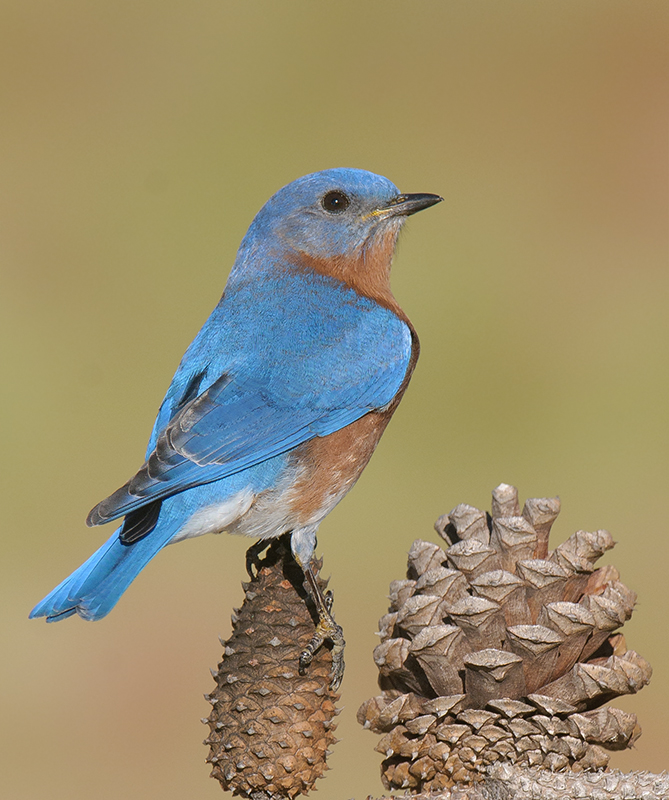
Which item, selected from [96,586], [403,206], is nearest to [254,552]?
[96,586]

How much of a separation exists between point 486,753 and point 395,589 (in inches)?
14.8

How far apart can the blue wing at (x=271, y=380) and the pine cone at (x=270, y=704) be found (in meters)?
0.59

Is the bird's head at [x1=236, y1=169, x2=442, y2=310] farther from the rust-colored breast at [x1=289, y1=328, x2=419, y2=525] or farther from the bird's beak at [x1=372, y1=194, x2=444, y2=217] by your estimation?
the rust-colored breast at [x1=289, y1=328, x2=419, y2=525]

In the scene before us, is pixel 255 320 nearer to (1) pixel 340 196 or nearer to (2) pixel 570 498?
(1) pixel 340 196

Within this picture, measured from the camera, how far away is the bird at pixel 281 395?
2572 millimetres

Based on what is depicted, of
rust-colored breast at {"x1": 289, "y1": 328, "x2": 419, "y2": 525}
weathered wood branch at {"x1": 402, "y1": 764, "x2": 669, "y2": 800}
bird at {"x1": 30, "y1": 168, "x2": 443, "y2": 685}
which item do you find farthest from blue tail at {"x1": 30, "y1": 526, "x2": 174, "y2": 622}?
weathered wood branch at {"x1": 402, "y1": 764, "x2": 669, "y2": 800}

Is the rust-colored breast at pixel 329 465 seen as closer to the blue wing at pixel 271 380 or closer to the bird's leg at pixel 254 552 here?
the blue wing at pixel 271 380

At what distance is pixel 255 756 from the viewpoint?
1.96m

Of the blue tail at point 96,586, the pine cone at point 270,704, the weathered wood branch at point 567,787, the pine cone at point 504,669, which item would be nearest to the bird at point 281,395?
the blue tail at point 96,586

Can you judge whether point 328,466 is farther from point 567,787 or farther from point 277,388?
point 567,787

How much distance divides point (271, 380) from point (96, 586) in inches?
31.9

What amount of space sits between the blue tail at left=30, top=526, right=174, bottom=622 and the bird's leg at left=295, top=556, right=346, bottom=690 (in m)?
0.42

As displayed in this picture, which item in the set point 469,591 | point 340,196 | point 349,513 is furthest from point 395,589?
point 349,513

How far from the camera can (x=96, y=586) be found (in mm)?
2424
